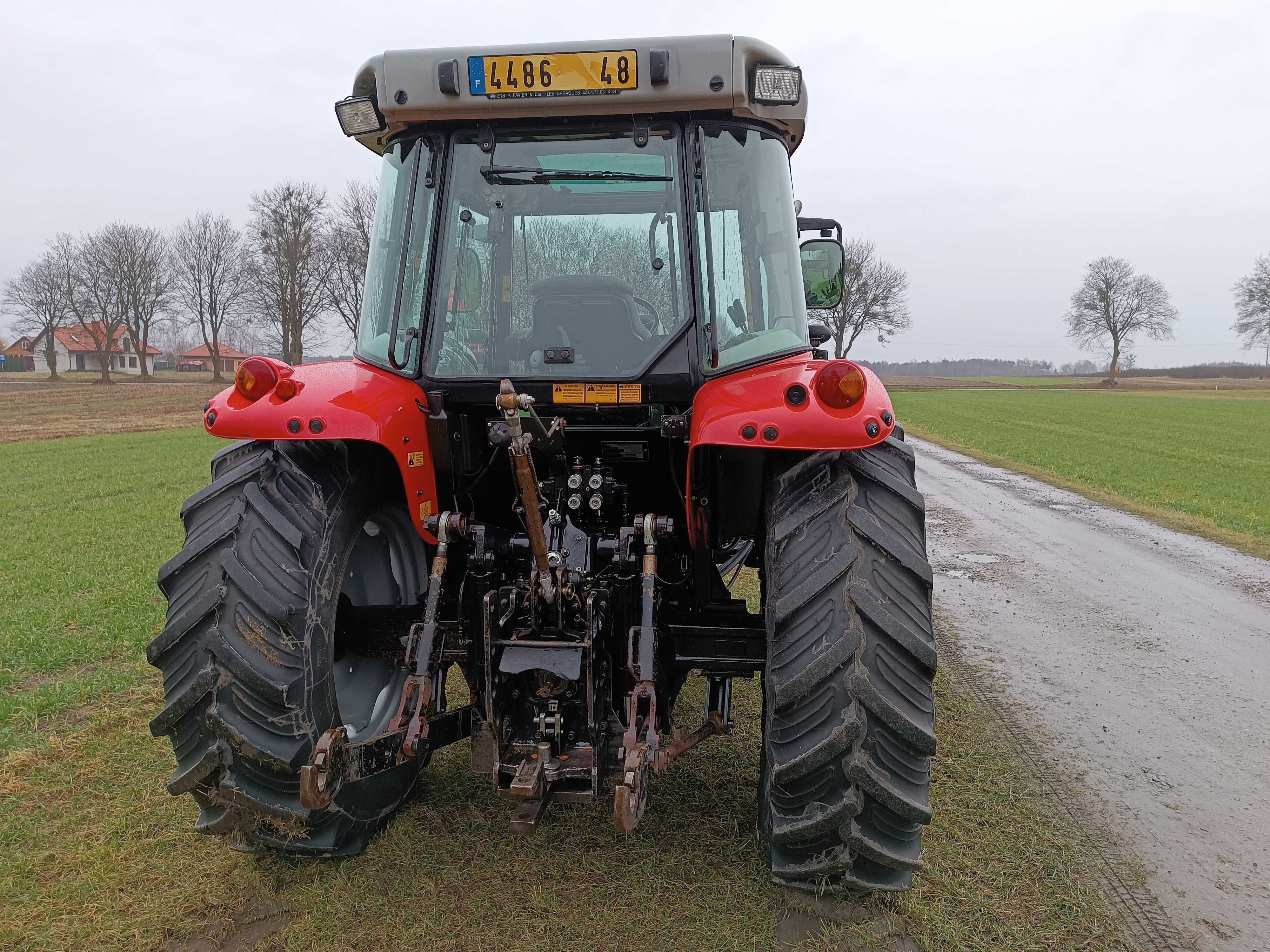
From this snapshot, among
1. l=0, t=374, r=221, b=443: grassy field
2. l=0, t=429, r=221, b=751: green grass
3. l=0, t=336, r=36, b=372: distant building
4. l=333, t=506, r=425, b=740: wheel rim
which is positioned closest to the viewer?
l=333, t=506, r=425, b=740: wheel rim

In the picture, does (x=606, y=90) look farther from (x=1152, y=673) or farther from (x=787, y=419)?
(x=1152, y=673)

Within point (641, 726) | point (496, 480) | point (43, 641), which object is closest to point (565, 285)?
point (496, 480)

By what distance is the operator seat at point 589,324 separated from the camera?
10.1 feet

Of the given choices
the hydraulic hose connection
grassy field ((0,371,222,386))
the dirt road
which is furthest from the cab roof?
grassy field ((0,371,222,386))

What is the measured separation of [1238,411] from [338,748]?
43.7 metres

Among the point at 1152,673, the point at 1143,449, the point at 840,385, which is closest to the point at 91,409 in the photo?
the point at 1143,449

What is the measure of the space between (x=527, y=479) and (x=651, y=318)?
93cm

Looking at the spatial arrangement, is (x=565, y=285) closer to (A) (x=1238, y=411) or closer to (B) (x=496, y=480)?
(B) (x=496, y=480)

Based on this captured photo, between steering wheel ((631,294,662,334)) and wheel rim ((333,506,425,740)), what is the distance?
1.21 metres

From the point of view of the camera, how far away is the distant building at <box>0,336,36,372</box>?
249 ft

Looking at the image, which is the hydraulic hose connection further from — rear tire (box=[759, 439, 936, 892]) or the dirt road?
the dirt road

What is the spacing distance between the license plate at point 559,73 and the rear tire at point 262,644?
4.46ft

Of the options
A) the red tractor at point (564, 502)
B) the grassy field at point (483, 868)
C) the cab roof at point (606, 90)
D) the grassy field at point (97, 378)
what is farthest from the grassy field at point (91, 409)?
the cab roof at point (606, 90)

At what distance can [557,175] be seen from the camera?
3086 mm
